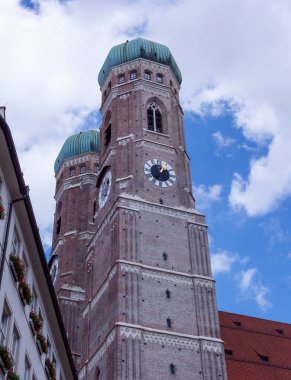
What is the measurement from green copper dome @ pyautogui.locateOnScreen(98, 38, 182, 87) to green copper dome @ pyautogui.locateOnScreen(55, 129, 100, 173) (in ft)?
26.8

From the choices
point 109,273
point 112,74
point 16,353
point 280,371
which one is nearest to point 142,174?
point 109,273

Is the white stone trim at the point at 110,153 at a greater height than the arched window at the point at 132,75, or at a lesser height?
lesser

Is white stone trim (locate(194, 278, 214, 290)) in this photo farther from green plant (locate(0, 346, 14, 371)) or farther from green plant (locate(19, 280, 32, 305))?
green plant (locate(0, 346, 14, 371))

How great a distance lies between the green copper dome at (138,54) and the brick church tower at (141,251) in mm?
79

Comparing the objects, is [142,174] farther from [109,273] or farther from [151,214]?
[109,273]

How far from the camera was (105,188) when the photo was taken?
1838 inches

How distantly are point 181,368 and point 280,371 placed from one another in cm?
1291

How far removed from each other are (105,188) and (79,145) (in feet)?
50.8

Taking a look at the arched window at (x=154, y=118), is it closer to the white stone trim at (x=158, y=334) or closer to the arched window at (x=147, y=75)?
the arched window at (x=147, y=75)

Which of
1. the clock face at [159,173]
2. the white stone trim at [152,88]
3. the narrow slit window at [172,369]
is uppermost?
the white stone trim at [152,88]

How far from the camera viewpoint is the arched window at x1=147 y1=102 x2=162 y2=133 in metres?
48.4

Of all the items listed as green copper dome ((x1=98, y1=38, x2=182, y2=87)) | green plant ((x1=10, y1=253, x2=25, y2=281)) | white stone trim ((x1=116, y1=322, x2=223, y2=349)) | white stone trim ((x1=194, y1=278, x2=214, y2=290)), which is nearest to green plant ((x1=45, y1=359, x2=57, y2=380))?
green plant ((x1=10, y1=253, x2=25, y2=281))

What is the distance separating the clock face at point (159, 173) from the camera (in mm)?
44781

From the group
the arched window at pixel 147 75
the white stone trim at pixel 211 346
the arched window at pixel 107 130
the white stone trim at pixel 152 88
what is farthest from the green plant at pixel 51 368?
the arched window at pixel 147 75
